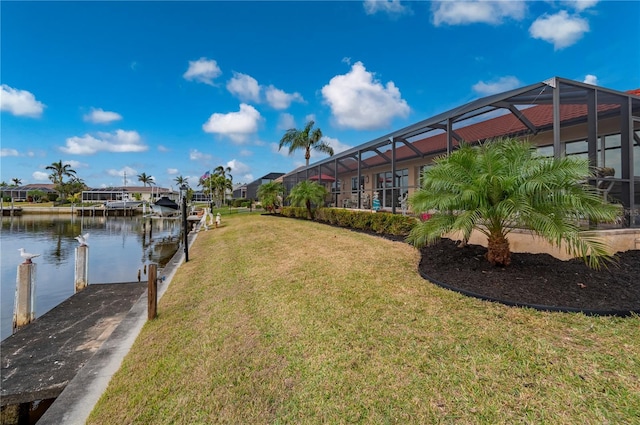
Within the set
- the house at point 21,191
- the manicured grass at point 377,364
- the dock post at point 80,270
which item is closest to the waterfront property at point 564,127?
the manicured grass at point 377,364

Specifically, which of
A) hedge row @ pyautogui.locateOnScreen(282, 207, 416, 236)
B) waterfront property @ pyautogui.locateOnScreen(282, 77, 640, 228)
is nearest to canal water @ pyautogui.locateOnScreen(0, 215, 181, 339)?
hedge row @ pyautogui.locateOnScreen(282, 207, 416, 236)

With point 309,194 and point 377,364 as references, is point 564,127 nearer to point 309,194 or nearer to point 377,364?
point 377,364

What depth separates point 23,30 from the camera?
13.3m

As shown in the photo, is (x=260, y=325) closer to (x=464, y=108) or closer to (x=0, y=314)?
(x=464, y=108)

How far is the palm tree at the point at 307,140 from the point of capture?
30150 mm

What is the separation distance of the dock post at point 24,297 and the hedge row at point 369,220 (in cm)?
959

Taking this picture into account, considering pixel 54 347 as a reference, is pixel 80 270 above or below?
above

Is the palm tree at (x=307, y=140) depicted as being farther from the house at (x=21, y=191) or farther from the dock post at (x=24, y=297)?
the house at (x=21, y=191)

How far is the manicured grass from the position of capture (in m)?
2.36

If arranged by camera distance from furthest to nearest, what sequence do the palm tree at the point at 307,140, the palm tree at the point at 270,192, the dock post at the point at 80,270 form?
the palm tree at the point at 307,140 → the palm tree at the point at 270,192 → the dock post at the point at 80,270

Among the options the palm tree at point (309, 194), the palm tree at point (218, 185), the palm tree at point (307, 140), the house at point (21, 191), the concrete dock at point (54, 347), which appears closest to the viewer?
the concrete dock at point (54, 347)

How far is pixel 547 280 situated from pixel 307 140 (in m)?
27.4

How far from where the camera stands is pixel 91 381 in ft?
11.3

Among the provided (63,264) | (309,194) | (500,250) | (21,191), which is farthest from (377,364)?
(21,191)
